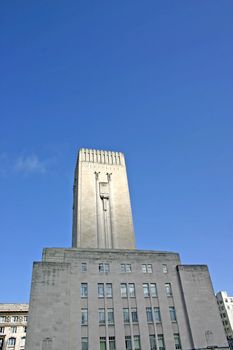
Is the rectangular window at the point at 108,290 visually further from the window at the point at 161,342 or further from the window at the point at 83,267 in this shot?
the window at the point at 161,342

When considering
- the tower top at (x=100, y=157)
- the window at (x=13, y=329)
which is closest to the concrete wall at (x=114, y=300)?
the tower top at (x=100, y=157)

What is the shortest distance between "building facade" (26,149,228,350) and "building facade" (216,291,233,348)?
6635 centimetres

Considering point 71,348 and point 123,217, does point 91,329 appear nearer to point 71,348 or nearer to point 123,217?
point 71,348

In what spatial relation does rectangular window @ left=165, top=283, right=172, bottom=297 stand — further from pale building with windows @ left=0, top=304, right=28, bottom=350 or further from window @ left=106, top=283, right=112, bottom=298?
pale building with windows @ left=0, top=304, right=28, bottom=350

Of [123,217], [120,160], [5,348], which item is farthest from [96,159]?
[5,348]

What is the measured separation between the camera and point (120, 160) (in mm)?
64688

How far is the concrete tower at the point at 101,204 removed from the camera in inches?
2002

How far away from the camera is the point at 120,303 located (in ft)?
124

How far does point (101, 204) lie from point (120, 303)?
21.4m

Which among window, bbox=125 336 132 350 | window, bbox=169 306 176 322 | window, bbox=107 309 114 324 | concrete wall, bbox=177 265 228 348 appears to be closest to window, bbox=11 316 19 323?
window, bbox=107 309 114 324

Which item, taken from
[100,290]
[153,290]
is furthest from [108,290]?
[153,290]

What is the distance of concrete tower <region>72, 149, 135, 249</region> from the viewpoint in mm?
50844

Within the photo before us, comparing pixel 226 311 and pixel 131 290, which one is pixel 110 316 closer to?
pixel 131 290

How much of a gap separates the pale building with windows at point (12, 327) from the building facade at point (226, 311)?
67.7m
